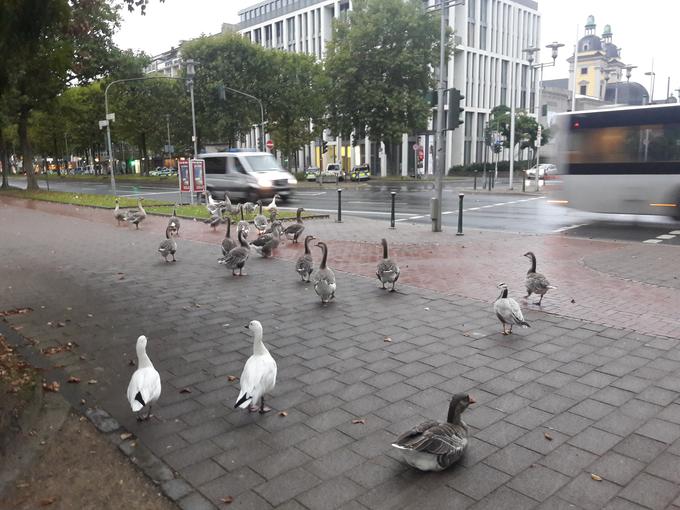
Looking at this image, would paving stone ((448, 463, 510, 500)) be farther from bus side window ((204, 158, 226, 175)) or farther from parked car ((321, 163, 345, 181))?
parked car ((321, 163, 345, 181))

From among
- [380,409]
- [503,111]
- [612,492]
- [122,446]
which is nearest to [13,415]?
[122,446]

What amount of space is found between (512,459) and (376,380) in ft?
4.95

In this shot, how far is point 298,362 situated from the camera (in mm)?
5258

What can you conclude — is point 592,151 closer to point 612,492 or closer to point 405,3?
point 612,492

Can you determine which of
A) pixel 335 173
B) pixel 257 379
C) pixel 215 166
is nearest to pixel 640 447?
pixel 257 379

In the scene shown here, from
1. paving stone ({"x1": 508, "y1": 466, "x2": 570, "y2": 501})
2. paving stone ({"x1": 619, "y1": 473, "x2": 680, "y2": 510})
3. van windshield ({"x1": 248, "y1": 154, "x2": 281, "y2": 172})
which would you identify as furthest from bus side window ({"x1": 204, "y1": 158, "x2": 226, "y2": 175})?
paving stone ({"x1": 619, "y1": 473, "x2": 680, "y2": 510})

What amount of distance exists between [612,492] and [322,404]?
2106mm

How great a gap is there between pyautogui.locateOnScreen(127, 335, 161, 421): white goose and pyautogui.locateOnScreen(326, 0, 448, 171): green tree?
41.1m

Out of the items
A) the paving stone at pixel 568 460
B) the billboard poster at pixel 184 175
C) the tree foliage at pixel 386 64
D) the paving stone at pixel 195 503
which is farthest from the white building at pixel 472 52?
the paving stone at pixel 195 503

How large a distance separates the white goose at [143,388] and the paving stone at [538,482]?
254 cm

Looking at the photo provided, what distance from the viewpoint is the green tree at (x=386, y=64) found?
143ft

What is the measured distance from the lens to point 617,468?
3.43m

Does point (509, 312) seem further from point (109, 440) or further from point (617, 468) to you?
point (109, 440)

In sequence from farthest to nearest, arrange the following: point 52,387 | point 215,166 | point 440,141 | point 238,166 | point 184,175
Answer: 1. point 215,166
2. point 238,166
3. point 184,175
4. point 440,141
5. point 52,387
